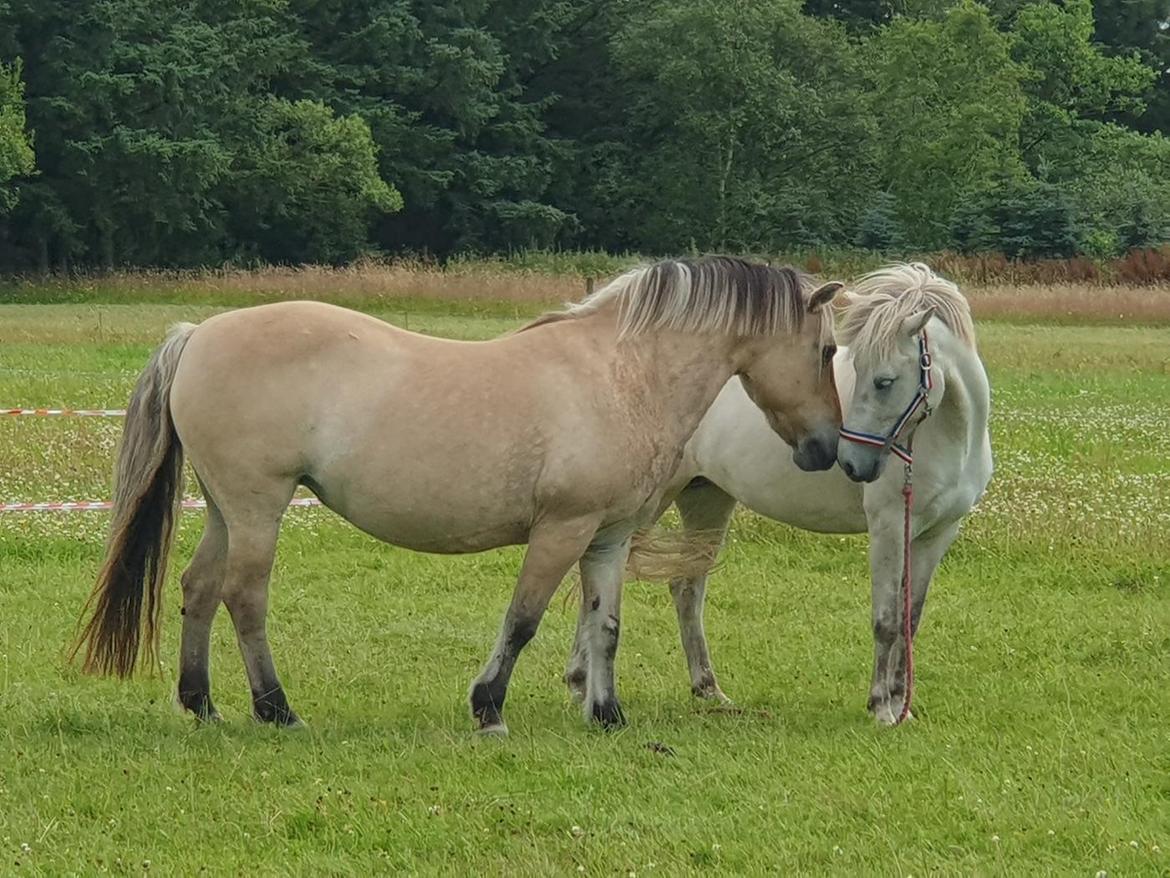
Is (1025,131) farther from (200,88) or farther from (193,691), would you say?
(193,691)

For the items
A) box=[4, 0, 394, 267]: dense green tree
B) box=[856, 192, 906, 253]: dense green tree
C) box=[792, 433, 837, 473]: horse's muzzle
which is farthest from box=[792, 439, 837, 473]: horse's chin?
box=[856, 192, 906, 253]: dense green tree

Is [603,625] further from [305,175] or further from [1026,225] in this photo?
[305,175]

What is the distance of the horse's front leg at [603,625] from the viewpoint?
7.39m

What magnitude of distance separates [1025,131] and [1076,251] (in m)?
27.3

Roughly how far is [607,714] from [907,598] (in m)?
1.61

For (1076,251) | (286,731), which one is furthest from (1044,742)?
(1076,251)

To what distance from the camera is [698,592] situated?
8719 millimetres

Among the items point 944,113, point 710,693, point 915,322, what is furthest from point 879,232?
point 915,322

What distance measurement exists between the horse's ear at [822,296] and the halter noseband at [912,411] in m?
0.48

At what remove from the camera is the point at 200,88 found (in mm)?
56281

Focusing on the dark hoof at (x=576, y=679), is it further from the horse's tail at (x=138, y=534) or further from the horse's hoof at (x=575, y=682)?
the horse's tail at (x=138, y=534)

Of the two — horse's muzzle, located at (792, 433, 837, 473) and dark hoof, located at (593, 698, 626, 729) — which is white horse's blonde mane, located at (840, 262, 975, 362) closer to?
horse's muzzle, located at (792, 433, 837, 473)

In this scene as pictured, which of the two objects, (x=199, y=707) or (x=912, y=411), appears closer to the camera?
(x=199, y=707)

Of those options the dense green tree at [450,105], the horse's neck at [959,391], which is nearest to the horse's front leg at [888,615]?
the horse's neck at [959,391]
